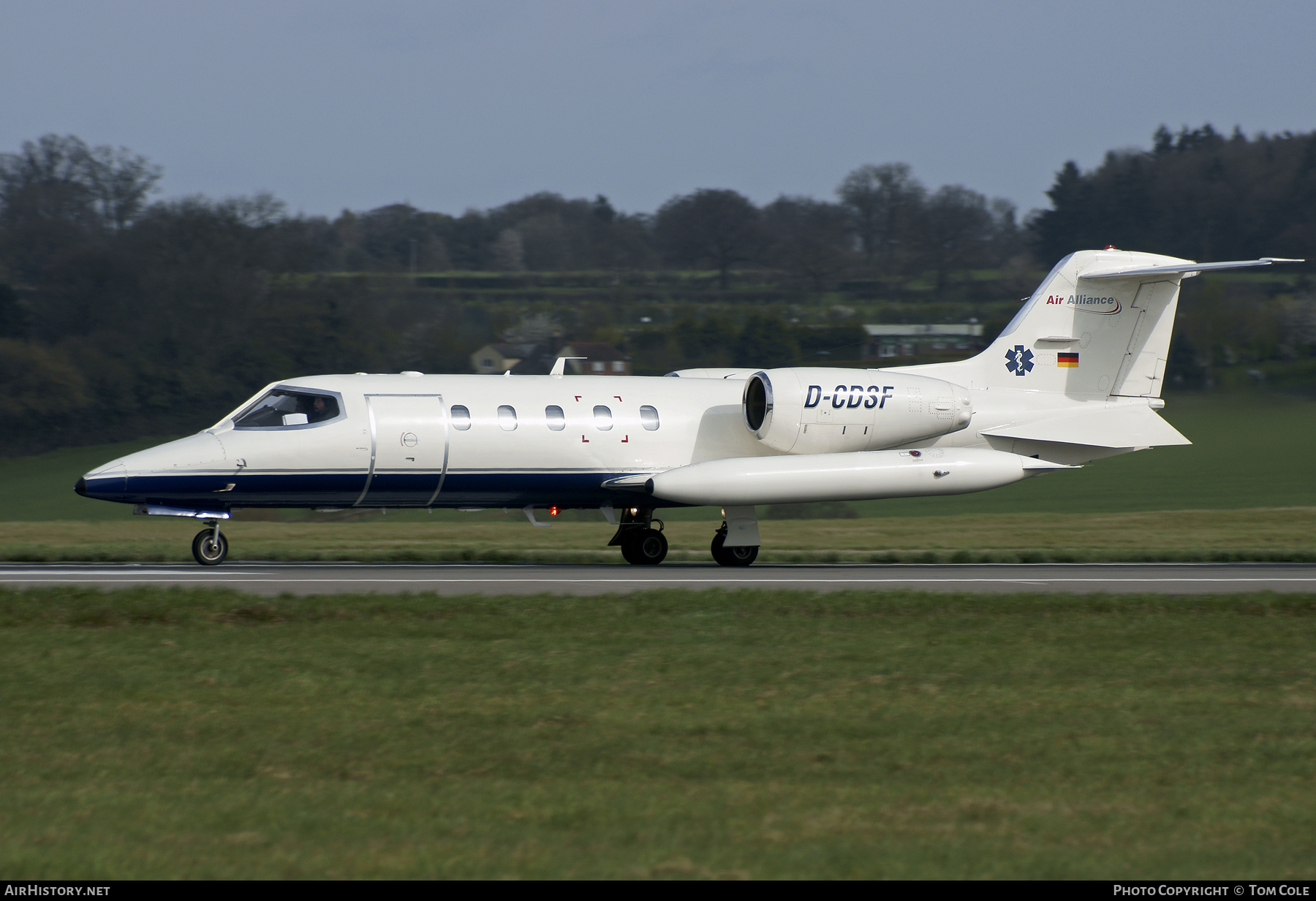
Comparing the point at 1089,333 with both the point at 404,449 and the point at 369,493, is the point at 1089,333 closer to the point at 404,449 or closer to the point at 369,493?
the point at 404,449

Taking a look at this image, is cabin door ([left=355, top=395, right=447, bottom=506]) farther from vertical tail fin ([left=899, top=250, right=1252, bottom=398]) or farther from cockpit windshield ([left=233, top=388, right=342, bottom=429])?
vertical tail fin ([left=899, top=250, right=1252, bottom=398])

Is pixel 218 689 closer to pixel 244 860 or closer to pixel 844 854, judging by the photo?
pixel 244 860

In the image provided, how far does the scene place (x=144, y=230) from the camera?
5781 centimetres

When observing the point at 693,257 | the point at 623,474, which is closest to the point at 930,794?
the point at 623,474

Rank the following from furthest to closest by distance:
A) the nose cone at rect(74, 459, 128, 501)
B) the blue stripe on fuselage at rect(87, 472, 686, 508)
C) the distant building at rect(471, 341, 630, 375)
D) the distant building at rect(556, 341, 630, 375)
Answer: the distant building at rect(471, 341, 630, 375) < the distant building at rect(556, 341, 630, 375) < the blue stripe on fuselage at rect(87, 472, 686, 508) < the nose cone at rect(74, 459, 128, 501)

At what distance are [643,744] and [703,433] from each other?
13.7 meters

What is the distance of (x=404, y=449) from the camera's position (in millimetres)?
19859

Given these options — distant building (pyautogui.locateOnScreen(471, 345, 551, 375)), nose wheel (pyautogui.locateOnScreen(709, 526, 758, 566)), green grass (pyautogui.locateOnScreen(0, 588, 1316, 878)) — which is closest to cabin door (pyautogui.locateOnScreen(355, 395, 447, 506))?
nose wheel (pyautogui.locateOnScreen(709, 526, 758, 566))

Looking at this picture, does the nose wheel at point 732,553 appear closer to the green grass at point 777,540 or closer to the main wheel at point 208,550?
the green grass at point 777,540

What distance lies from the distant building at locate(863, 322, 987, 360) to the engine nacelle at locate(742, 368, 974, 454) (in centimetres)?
3552

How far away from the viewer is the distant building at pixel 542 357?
53719 mm

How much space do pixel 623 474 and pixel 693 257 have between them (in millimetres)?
58937

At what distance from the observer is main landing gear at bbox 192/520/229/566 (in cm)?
1967

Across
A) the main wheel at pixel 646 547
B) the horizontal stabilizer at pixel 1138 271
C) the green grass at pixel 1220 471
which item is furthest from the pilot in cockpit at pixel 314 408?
the green grass at pixel 1220 471
